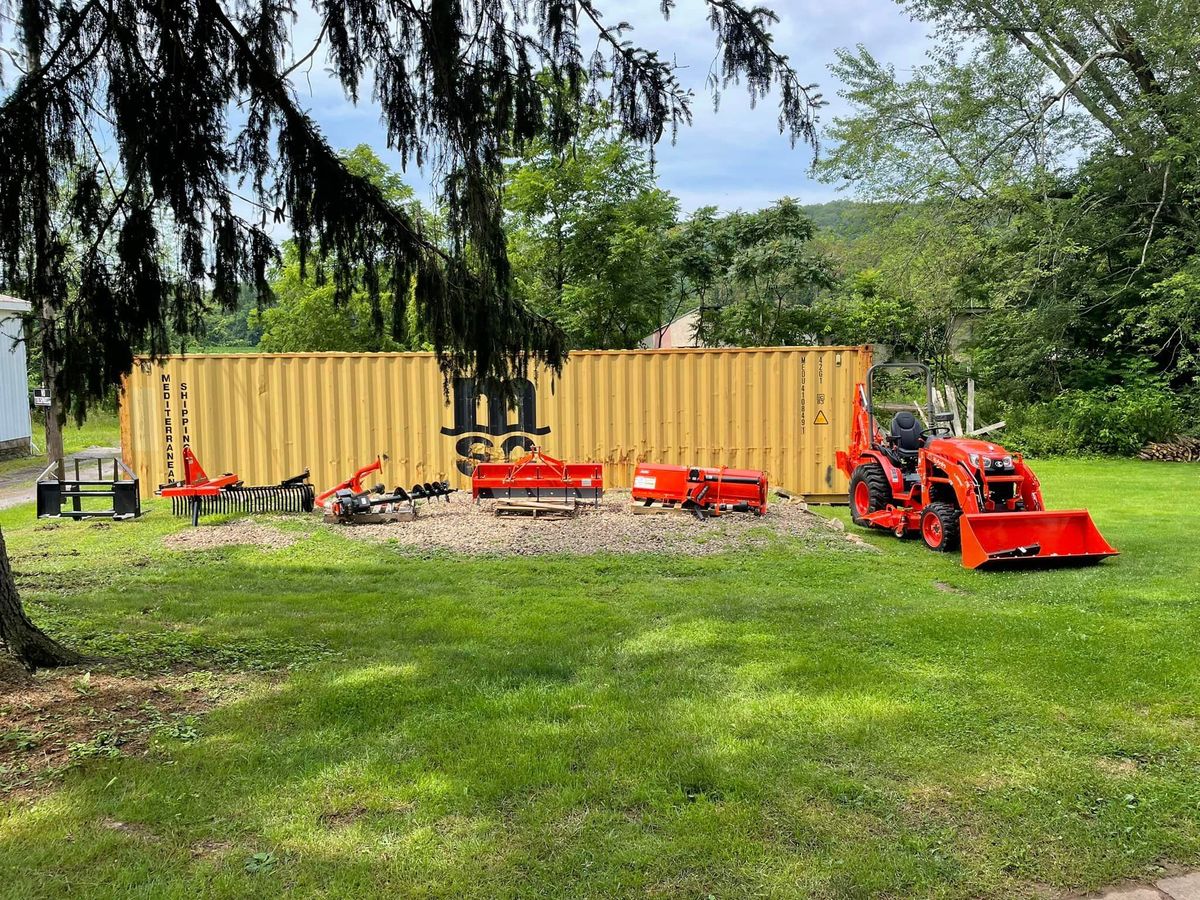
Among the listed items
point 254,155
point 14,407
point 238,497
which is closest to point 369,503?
point 238,497

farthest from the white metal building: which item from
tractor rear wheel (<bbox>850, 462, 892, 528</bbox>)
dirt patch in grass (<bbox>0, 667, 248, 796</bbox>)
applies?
tractor rear wheel (<bbox>850, 462, 892, 528</bbox>)

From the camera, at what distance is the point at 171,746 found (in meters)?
3.05

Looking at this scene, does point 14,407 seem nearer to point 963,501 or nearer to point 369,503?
point 369,503

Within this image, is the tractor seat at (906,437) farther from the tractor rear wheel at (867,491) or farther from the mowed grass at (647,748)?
the mowed grass at (647,748)

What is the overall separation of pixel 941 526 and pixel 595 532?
134 inches

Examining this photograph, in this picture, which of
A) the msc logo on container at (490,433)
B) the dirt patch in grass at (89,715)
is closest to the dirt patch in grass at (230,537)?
the msc logo on container at (490,433)

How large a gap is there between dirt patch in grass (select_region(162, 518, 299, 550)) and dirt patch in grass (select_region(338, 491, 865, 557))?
694 millimetres

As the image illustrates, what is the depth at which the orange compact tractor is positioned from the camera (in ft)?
21.5

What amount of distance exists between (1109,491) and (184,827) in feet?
41.2

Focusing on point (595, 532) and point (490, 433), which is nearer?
point (595, 532)

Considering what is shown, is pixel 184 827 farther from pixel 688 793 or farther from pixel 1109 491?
pixel 1109 491

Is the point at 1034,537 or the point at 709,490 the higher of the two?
the point at 709,490

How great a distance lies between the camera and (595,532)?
27.3 ft

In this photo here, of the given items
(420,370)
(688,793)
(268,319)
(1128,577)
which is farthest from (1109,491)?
(268,319)
